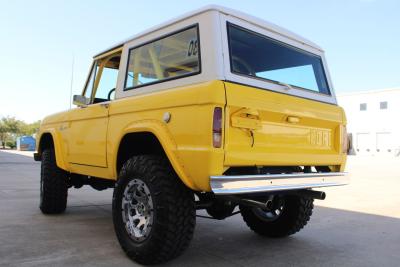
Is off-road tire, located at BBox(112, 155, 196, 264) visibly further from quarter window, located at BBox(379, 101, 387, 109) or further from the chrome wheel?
quarter window, located at BBox(379, 101, 387, 109)

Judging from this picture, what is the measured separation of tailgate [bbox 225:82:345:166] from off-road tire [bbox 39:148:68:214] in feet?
10.6

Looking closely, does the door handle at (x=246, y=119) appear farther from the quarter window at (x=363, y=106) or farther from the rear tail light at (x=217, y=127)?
the quarter window at (x=363, y=106)

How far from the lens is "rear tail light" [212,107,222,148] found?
2.96 m

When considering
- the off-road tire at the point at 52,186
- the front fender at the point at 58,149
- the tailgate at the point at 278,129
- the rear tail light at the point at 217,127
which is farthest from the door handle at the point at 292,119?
the off-road tire at the point at 52,186

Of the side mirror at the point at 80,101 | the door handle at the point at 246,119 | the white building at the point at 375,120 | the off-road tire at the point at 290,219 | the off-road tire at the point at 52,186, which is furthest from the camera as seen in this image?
the white building at the point at 375,120

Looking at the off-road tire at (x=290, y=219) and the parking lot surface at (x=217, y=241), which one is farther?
the off-road tire at (x=290, y=219)

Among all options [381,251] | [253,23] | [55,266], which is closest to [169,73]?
[253,23]

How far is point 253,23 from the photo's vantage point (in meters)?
3.70

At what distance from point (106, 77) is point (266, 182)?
265cm

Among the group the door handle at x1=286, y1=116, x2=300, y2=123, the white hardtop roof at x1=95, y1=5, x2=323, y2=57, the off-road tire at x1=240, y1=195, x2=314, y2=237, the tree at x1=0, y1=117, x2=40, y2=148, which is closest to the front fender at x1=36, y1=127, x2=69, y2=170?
the white hardtop roof at x1=95, y1=5, x2=323, y2=57

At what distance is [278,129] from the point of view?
3508 mm

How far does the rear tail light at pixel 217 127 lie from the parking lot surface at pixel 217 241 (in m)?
1.26

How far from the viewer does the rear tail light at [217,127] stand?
116 inches

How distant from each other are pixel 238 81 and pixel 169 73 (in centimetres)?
72
